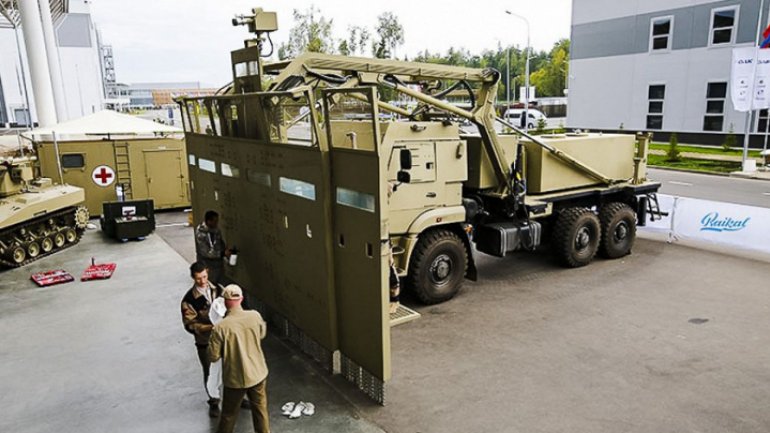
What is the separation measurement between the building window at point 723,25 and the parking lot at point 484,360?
22.8 metres

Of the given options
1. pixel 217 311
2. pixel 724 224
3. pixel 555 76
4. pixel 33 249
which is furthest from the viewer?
pixel 555 76

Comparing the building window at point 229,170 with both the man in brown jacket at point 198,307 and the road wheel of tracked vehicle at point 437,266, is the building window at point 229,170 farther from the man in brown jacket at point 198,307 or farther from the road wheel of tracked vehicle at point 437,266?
the road wheel of tracked vehicle at point 437,266

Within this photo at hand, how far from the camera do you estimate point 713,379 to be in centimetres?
637

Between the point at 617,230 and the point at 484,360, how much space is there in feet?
18.4

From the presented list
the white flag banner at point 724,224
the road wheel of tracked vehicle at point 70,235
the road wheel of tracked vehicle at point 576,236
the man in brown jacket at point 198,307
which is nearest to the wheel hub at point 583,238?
the road wheel of tracked vehicle at point 576,236

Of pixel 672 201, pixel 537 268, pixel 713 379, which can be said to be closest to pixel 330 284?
pixel 713 379

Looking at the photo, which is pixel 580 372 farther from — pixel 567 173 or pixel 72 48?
pixel 72 48

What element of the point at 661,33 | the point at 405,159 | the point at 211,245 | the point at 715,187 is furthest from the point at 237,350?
the point at 661,33

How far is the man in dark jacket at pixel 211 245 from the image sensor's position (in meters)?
7.78

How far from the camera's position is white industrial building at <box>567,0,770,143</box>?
28.4 meters

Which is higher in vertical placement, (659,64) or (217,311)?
(659,64)

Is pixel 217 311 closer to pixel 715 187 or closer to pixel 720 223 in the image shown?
pixel 720 223

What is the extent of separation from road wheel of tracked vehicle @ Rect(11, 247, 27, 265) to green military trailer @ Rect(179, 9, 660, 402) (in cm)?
426

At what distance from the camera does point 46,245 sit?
12.4m
